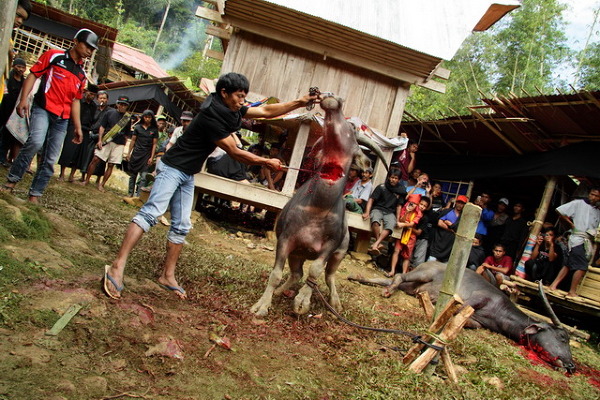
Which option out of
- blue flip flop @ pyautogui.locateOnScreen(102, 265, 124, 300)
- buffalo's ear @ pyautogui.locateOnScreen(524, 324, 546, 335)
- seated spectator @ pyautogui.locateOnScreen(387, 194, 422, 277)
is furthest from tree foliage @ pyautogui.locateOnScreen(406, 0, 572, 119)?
blue flip flop @ pyautogui.locateOnScreen(102, 265, 124, 300)

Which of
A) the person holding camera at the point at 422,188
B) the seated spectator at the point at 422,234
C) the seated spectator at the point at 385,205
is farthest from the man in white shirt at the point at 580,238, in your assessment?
the seated spectator at the point at 385,205

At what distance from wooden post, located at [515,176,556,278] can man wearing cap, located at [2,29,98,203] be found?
826 centimetres

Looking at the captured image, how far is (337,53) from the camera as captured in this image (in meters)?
10.2

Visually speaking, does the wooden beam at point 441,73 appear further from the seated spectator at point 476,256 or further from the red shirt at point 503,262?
the red shirt at point 503,262

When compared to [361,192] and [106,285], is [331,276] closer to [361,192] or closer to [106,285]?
[106,285]

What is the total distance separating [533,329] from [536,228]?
3.53 meters

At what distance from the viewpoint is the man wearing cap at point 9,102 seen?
7812 mm

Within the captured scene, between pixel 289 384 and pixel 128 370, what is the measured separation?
3.75 feet

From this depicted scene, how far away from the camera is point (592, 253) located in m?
8.19

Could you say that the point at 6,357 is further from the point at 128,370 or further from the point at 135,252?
the point at 135,252

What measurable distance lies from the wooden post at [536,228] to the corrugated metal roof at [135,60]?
23.2m

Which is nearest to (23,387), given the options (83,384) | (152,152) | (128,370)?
(83,384)

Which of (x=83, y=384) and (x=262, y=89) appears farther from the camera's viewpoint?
(x=262, y=89)

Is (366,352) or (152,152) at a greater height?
(152,152)
